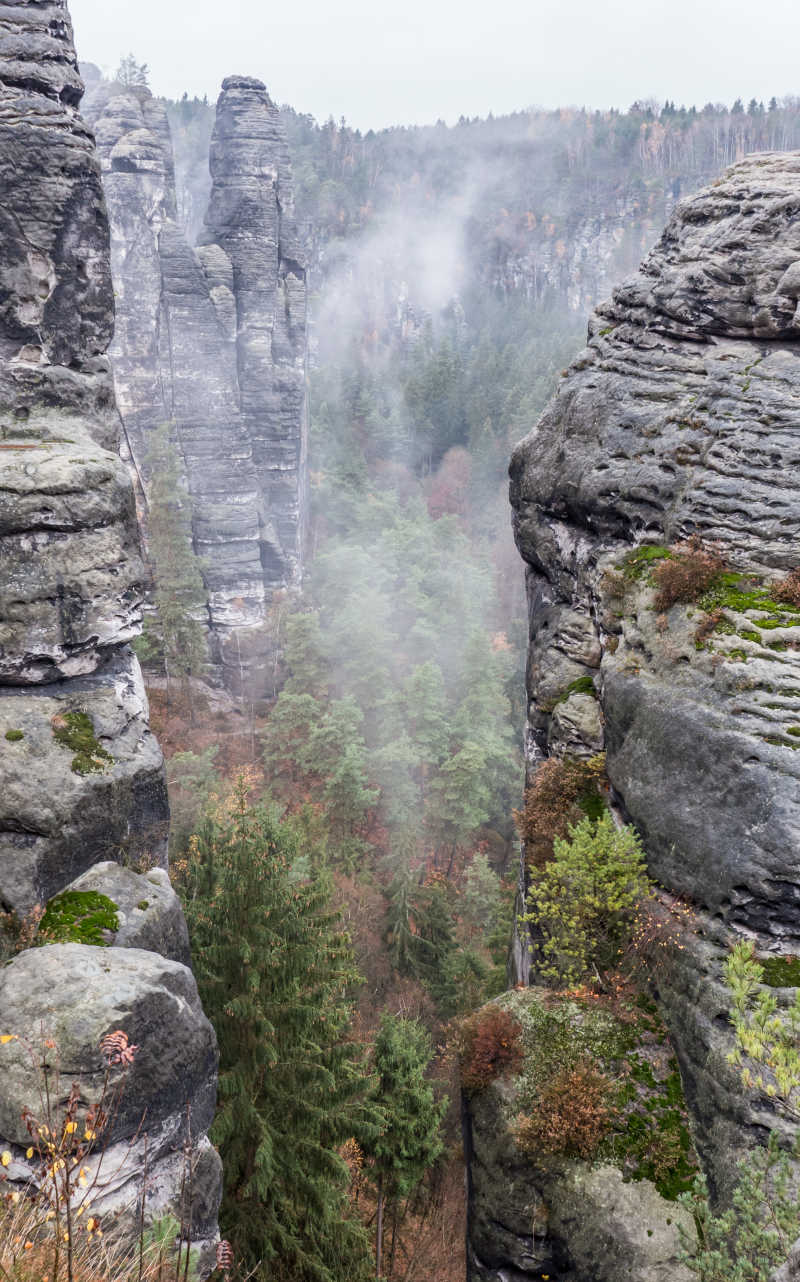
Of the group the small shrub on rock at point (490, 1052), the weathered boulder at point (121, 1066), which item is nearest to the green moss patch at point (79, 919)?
the weathered boulder at point (121, 1066)

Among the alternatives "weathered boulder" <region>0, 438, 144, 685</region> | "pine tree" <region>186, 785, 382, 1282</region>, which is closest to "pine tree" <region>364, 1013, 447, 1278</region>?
"pine tree" <region>186, 785, 382, 1282</region>

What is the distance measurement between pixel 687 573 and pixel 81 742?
11.1 m

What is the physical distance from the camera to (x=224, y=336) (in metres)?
52.6

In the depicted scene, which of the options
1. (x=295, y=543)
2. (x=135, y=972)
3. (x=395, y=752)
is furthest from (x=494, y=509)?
(x=135, y=972)

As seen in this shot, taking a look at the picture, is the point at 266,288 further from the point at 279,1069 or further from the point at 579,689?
the point at 279,1069

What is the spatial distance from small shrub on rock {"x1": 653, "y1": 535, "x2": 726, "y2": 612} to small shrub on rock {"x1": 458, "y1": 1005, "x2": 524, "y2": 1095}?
316 inches

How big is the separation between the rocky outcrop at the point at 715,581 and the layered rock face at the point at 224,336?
34.0 meters

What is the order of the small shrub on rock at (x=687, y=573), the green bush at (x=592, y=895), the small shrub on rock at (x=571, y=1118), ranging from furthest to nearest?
the small shrub on rock at (x=687, y=573) < the green bush at (x=592, y=895) < the small shrub on rock at (x=571, y=1118)

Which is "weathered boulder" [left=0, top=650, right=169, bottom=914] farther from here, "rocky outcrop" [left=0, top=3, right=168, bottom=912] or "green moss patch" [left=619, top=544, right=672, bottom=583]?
"green moss patch" [left=619, top=544, right=672, bottom=583]

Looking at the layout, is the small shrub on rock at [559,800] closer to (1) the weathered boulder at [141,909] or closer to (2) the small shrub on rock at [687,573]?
(2) the small shrub on rock at [687,573]

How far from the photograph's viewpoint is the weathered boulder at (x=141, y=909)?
12.3m

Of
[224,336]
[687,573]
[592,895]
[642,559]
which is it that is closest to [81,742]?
[592,895]

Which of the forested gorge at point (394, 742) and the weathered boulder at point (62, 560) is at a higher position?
the weathered boulder at point (62, 560)

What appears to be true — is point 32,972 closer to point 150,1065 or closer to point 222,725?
point 150,1065
